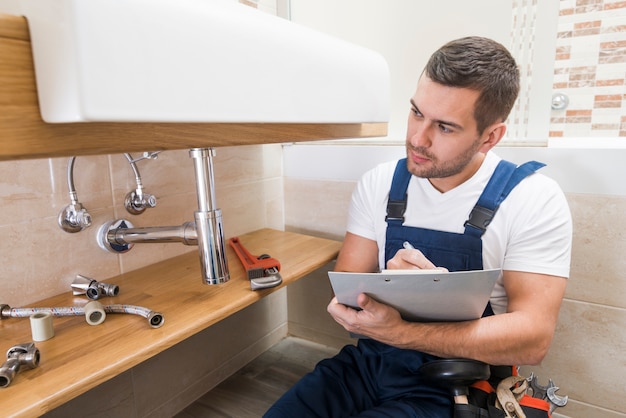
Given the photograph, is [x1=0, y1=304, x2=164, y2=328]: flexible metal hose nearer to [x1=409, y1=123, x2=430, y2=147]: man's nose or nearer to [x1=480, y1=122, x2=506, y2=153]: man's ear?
[x1=409, y1=123, x2=430, y2=147]: man's nose

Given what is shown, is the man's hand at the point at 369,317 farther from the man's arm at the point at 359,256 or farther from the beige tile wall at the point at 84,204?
the beige tile wall at the point at 84,204

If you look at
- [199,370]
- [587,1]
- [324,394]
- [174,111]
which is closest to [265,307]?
[199,370]

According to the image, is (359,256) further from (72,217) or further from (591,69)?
(591,69)

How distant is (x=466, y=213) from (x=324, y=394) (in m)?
0.51

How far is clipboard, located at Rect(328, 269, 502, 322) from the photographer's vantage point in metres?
0.62

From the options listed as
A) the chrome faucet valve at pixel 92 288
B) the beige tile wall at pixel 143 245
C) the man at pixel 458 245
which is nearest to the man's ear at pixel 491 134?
the man at pixel 458 245

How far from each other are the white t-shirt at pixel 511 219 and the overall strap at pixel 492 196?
0.05 ft

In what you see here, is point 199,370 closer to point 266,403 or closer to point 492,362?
point 266,403

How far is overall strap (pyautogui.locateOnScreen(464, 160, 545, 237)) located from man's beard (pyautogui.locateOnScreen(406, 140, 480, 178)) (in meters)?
0.07

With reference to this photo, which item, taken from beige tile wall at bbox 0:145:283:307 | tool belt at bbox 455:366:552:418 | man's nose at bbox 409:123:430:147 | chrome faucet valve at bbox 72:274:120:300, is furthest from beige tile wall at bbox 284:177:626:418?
chrome faucet valve at bbox 72:274:120:300

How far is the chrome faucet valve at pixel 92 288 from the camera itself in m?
0.83

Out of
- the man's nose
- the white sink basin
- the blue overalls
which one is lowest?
the blue overalls

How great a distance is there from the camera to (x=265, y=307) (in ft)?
4.75

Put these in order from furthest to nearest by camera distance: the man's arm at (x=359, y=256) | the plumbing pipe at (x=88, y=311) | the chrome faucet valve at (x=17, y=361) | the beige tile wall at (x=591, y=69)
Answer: the beige tile wall at (x=591, y=69) → the man's arm at (x=359, y=256) → the plumbing pipe at (x=88, y=311) → the chrome faucet valve at (x=17, y=361)
